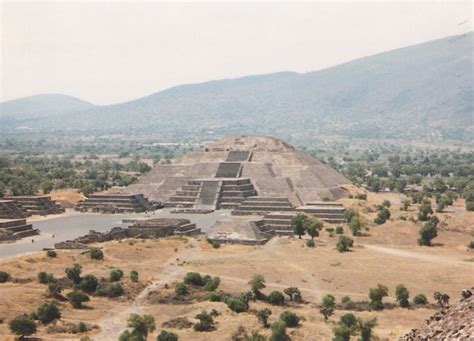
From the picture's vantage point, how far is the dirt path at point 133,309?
40638 mm

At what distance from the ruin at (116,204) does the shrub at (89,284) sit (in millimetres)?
48717

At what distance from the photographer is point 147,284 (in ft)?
171

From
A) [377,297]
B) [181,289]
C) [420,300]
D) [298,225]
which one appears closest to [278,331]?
[377,297]

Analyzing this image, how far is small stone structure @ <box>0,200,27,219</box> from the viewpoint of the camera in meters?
86.7

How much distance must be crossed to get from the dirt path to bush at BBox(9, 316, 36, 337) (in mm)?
3931

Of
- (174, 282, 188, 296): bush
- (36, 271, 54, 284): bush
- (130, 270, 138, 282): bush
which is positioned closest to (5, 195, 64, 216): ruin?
(36, 271, 54, 284): bush

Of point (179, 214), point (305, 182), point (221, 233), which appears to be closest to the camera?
point (221, 233)

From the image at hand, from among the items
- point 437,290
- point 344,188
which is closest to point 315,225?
point 437,290

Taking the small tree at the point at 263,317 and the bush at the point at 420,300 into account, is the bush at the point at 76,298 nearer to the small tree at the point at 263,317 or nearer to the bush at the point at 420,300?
the small tree at the point at 263,317

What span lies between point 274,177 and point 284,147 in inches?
731

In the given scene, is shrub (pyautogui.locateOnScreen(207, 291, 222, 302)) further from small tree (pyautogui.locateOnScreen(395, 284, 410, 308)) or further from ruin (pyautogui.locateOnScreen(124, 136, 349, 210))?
ruin (pyautogui.locateOnScreen(124, 136, 349, 210))

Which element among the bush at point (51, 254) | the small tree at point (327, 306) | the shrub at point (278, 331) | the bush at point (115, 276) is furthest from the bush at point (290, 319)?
the bush at point (51, 254)

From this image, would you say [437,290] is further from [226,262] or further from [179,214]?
[179,214]

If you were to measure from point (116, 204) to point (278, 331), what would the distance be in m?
66.5
